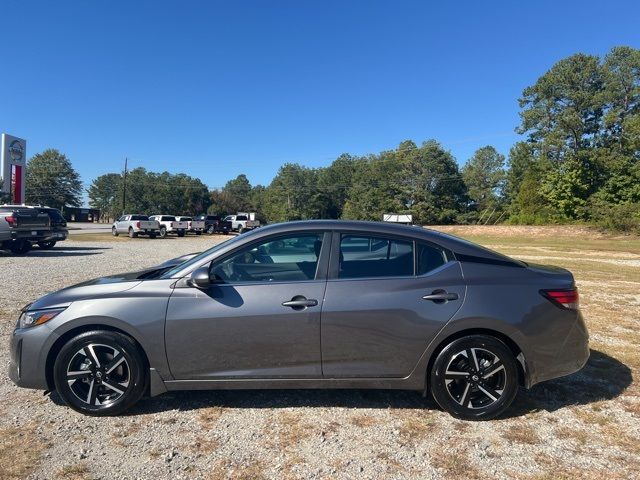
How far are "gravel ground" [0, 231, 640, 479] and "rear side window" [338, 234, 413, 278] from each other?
3.92ft

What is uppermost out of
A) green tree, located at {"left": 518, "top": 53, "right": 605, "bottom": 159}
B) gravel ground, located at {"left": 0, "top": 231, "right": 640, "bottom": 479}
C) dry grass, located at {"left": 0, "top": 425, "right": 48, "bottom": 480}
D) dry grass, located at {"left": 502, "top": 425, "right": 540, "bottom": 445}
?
green tree, located at {"left": 518, "top": 53, "right": 605, "bottom": 159}

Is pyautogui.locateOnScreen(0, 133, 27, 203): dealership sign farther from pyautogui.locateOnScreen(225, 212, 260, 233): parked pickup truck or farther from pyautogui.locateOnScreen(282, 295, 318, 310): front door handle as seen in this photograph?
pyautogui.locateOnScreen(282, 295, 318, 310): front door handle

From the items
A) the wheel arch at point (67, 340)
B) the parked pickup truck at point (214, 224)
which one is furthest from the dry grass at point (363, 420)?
the parked pickup truck at point (214, 224)

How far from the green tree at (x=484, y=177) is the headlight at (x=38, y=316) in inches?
3153

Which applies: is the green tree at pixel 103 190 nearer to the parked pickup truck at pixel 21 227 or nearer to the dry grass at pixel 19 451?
the parked pickup truck at pixel 21 227

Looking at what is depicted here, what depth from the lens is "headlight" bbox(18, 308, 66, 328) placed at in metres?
3.59

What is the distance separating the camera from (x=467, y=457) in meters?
3.07

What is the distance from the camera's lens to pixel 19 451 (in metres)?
3.07

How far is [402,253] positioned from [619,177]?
57368mm

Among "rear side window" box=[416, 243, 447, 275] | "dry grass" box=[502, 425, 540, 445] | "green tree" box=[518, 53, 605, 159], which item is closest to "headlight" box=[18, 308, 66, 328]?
"rear side window" box=[416, 243, 447, 275]

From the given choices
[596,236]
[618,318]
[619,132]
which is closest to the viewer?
[618,318]

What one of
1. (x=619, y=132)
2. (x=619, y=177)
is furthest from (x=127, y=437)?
(x=619, y=132)

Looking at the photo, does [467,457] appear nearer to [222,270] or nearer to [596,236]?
[222,270]

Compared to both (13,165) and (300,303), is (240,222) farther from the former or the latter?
(300,303)
